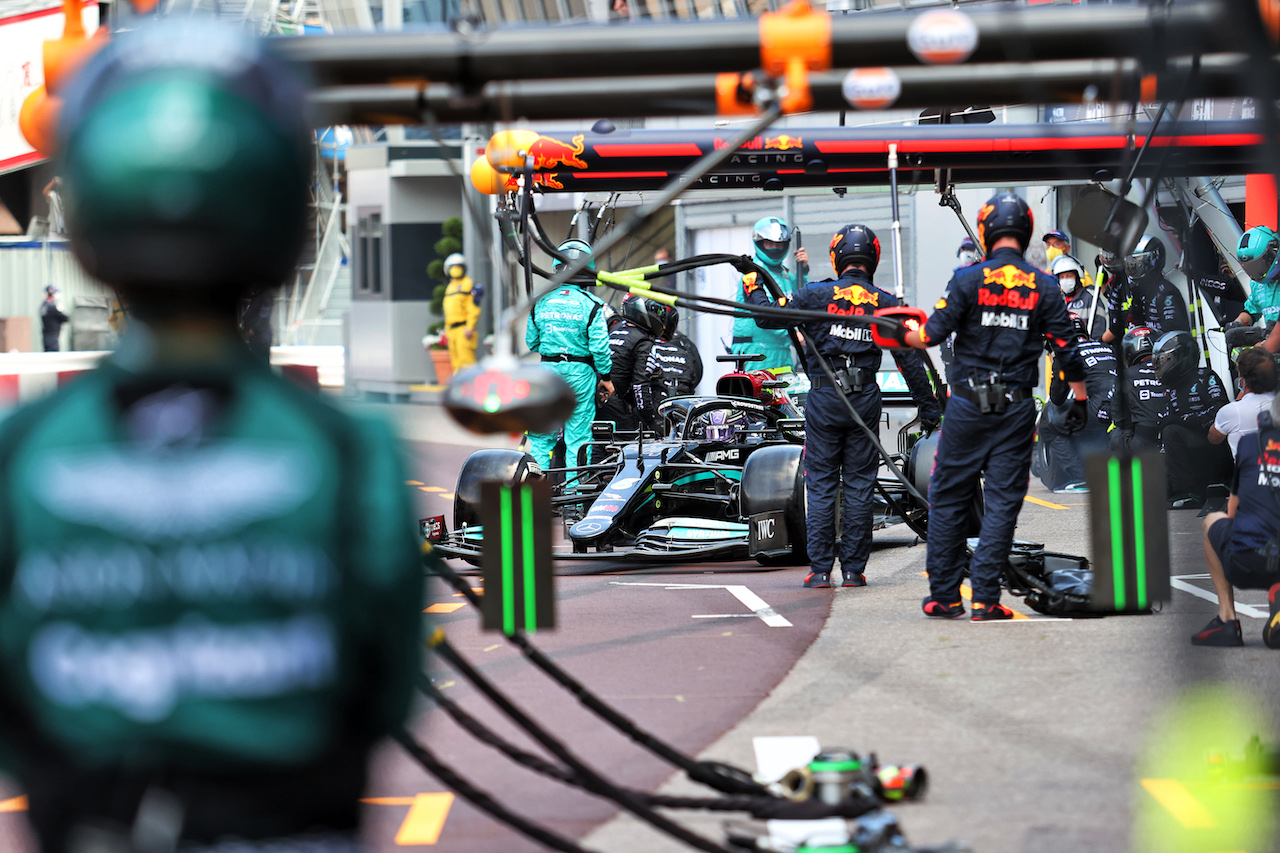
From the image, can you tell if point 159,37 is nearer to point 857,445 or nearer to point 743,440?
point 857,445

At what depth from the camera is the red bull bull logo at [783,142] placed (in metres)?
9.32

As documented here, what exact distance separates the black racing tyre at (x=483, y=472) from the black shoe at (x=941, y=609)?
273 centimetres

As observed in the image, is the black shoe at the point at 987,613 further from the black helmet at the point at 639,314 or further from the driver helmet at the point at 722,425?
the black helmet at the point at 639,314

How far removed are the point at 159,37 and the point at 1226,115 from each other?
12493 mm

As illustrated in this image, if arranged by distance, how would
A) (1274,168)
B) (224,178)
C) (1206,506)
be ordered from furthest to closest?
(1206,506)
(1274,168)
(224,178)

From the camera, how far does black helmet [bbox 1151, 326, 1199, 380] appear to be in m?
11.2

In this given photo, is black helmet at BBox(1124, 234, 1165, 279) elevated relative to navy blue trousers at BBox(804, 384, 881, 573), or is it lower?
elevated

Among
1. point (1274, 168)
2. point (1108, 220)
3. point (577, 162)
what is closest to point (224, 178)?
point (1274, 168)

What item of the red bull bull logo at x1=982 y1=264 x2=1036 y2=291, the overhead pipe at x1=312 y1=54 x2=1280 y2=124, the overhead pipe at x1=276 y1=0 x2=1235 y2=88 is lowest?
the red bull bull logo at x1=982 y1=264 x2=1036 y2=291

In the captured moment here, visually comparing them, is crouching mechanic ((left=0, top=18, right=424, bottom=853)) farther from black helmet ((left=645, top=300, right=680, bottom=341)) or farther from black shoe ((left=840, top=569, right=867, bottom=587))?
black helmet ((left=645, top=300, right=680, bottom=341))

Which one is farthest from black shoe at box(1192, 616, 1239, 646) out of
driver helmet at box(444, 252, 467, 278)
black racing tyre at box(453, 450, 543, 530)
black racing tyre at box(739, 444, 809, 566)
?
driver helmet at box(444, 252, 467, 278)

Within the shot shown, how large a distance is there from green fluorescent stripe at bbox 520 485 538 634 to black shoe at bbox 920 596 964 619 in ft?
13.9

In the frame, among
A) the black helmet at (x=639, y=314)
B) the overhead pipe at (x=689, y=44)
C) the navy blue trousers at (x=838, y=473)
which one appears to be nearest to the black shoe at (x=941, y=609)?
the navy blue trousers at (x=838, y=473)

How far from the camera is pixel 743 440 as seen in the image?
957cm
